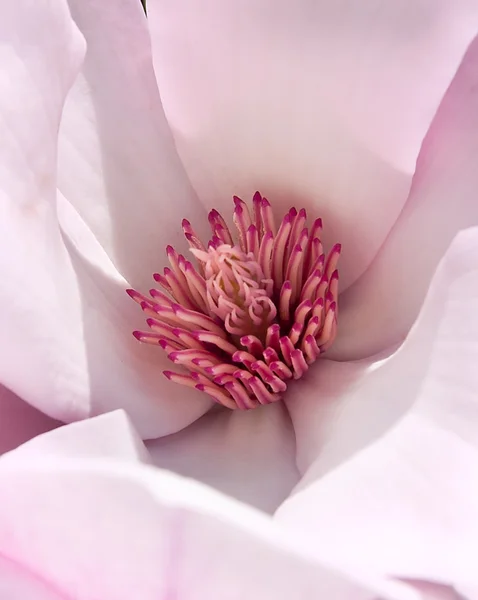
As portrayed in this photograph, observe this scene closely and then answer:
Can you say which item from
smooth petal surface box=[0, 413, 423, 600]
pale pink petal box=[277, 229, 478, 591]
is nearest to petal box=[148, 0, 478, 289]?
pale pink petal box=[277, 229, 478, 591]

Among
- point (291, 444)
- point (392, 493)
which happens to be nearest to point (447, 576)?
point (392, 493)

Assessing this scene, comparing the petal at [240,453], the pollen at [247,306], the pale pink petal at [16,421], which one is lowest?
the petal at [240,453]

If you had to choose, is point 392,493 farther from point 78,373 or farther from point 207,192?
point 207,192

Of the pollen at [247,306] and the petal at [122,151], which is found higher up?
the petal at [122,151]

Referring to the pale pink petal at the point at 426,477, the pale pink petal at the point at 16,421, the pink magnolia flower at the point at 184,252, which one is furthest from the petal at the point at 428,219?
the pale pink petal at the point at 16,421

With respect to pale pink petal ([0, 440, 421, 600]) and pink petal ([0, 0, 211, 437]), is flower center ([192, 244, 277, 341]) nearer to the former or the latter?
pink petal ([0, 0, 211, 437])

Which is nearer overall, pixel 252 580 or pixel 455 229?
pixel 252 580

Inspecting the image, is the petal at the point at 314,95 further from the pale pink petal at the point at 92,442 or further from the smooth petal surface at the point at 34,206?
the pale pink petal at the point at 92,442
